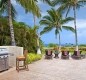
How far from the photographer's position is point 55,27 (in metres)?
46.8

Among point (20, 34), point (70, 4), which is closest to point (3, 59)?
point (20, 34)

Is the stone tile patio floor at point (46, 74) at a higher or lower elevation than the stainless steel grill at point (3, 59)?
lower

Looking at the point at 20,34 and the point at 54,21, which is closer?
the point at 20,34

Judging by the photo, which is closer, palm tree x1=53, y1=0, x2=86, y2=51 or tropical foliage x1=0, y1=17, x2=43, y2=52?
tropical foliage x1=0, y1=17, x2=43, y2=52

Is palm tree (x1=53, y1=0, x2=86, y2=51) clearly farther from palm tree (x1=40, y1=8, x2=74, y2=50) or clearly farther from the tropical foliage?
the tropical foliage

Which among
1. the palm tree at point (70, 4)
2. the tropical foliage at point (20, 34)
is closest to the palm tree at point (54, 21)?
the palm tree at point (70, 4)

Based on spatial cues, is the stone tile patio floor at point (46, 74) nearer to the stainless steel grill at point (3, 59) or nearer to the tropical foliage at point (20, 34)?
the stainless steel grill at point (3, 59)

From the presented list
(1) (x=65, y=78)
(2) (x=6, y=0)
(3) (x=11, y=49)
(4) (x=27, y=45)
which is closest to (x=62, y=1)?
(4) (x=27, y=45)

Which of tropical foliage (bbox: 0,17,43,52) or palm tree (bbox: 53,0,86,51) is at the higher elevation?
palm tree (bbox: 53,0,86,51)

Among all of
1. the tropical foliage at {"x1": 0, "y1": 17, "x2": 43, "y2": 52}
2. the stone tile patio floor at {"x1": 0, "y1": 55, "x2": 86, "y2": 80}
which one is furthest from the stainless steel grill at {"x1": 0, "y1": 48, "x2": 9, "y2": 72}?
the tropical foliage at {"x1": 0, "y1": 17, "x2": 43, "y2": 52}

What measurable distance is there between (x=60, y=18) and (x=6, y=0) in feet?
70.8

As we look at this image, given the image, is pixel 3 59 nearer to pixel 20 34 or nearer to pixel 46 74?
pixel 46 74

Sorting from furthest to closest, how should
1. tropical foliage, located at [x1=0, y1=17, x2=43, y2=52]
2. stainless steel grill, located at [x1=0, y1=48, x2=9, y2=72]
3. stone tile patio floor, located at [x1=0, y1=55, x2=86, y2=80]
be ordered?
tropical foliage, located at [x1=0, y1=17, x2=43, y2=52]
stainless steel grill, located at [x1=0, y1=48, x2=9, y2=72]
stone tile patio floor, located at [x1=0, y1=55, x2=86, y2=80]

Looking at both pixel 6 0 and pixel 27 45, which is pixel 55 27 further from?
pixel 6 0
